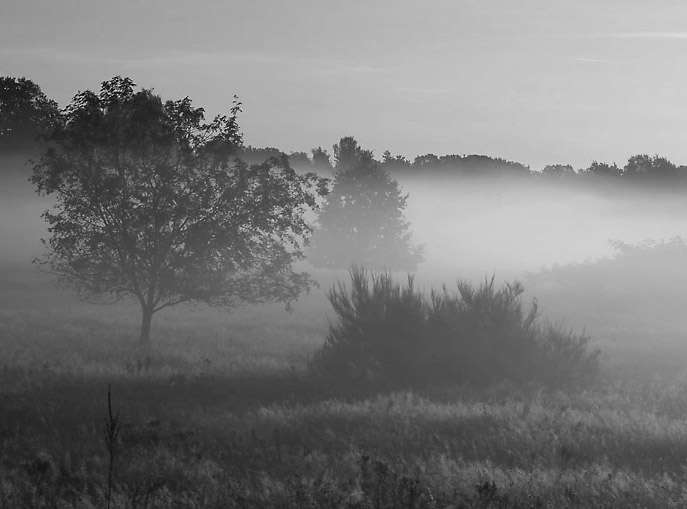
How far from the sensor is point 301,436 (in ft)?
39.5

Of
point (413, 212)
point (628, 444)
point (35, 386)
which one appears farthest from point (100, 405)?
point (413, 212)

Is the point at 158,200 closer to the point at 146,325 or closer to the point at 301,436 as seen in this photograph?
the point at 146,325

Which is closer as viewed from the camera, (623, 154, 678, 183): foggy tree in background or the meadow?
the meadow

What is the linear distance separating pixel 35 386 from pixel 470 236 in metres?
94.2

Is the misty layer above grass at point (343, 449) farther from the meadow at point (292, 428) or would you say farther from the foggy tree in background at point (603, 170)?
the foggy tree in background at point (603, 170)

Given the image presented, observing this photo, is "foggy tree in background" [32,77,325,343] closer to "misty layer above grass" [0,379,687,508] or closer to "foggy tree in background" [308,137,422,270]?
"misty layer above grass" [0,379,687,508]

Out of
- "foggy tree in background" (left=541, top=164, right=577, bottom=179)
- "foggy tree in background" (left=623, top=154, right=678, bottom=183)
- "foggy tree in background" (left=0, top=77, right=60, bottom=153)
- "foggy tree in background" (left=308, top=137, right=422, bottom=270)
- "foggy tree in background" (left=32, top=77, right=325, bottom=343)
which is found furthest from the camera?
"foggy tree in background" (left=541, top=164, right=577, bottom=179)

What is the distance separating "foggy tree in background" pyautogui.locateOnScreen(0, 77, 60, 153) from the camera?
47844mm

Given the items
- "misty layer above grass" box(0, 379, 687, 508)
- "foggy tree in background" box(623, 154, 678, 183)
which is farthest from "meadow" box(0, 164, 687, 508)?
"foggy tree in background" box(623, 154, 678, 183)

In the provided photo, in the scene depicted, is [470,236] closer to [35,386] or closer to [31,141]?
[31,141]

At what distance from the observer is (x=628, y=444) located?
12133 mm

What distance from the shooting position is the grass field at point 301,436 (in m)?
8.73

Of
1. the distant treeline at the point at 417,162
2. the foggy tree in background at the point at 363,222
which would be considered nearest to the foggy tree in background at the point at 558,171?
the distant treeline at the point at 417,162

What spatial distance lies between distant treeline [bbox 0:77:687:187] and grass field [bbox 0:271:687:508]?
2575cm
